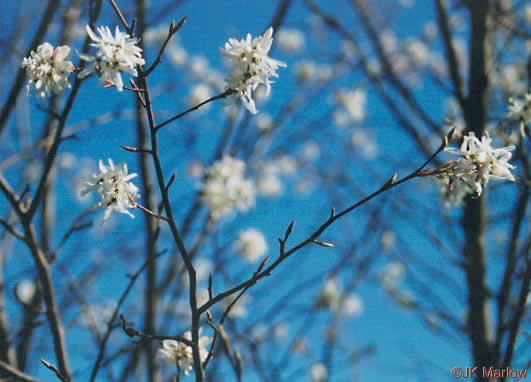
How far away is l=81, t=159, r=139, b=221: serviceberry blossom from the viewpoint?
1285 mm

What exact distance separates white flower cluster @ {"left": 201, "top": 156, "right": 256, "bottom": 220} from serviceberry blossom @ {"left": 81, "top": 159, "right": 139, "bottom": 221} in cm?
165

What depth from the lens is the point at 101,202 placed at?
1.29 meters

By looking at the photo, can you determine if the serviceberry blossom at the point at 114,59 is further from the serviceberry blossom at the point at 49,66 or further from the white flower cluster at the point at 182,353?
the white flower cluster at the point at 182,353

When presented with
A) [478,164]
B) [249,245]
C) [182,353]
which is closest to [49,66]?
[182,353]

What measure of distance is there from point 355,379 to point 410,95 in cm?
186

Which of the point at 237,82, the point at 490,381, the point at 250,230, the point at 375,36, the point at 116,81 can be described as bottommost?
the point at 490,381

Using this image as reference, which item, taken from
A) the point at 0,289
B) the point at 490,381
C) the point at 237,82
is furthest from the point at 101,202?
the point at 0,289

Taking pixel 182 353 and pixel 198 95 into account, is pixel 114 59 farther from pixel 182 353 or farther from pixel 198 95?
pixel 198 95

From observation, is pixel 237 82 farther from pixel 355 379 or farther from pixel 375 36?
pixel 355 379

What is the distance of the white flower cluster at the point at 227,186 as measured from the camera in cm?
302

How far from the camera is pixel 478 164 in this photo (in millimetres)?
1248

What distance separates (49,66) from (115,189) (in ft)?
1.26

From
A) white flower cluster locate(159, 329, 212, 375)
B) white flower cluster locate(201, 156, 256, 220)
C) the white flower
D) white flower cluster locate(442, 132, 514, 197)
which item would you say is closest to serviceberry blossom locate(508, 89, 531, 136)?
white flower cluster locate(442, 132, 514, 197)

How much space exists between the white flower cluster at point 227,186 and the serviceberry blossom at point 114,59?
5.95 ft
